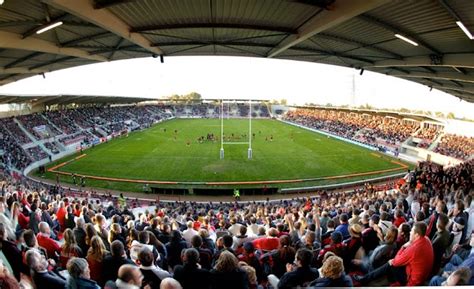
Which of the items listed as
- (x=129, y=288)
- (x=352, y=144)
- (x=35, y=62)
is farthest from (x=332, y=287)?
(x=352, y=144)

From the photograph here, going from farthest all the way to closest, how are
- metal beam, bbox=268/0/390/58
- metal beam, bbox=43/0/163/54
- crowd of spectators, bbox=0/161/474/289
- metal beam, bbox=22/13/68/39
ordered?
1. metal beam, bbox=22/13/68/39
2. metal beam, bbox=268/0/390/58
3. metal beam, bbox=43/0/163/54
4. crowd of spectators, bbox=0/161/474/289

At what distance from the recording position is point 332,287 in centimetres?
371

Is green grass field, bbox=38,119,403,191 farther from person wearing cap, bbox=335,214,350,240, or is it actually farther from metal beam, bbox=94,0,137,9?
person wearing cap, bbox=335,214,350,240

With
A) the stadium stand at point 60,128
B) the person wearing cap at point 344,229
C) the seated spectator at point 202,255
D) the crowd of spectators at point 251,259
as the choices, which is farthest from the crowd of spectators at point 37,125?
the person wearing cap at point 344,229

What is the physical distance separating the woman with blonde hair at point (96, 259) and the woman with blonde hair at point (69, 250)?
2.01ft

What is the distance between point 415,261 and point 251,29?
9644 mm

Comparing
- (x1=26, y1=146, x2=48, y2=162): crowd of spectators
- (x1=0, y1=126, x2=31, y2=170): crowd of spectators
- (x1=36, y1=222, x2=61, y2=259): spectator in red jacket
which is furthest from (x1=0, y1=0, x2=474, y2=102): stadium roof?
(x1=26, y1=146, x2=48, y2=162): crowd of spectators

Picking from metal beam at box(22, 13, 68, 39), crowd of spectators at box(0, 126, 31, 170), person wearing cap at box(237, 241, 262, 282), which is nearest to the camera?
person wearing cap at box(237, 241, 262, 282)

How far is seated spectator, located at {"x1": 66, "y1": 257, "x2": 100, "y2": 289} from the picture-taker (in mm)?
3662

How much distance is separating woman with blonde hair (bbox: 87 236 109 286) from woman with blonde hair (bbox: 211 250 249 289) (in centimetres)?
166

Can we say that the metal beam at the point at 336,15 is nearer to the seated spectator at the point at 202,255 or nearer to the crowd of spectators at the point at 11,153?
the seated spectator at the point at 202,255

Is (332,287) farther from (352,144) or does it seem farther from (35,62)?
(352,144)

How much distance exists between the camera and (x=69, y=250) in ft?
16.8

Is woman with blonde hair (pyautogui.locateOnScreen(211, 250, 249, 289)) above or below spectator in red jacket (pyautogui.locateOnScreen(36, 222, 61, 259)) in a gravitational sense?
above
